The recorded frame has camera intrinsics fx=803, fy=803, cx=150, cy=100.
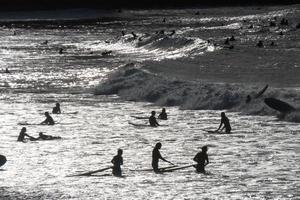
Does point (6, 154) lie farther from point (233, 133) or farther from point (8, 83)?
point (8, 83)

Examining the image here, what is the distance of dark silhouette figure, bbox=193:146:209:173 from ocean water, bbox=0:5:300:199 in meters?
0.26

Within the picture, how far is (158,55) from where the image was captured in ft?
217

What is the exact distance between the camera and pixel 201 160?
22266 millimetres

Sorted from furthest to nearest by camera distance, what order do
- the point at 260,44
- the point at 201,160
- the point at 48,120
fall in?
1. the point at 260,44
2. the point at 48,120
3. the point at 201,160

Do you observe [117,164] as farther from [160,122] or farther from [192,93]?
[192,93]

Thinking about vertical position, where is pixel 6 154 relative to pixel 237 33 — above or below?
below

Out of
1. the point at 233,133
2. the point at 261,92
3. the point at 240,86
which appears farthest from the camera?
the point at 240,86

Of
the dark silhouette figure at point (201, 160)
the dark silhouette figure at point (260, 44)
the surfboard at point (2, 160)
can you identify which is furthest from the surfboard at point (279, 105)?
the dark silhouette figure at point (260, 44)

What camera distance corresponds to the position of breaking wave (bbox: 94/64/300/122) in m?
35.3

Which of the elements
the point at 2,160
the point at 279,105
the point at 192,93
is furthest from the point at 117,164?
the point at 192,93

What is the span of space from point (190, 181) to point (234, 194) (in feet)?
6.73

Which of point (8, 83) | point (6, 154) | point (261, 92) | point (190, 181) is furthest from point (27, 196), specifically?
point (8, 83)

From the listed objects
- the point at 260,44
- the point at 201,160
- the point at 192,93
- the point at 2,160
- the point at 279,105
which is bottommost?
the point at 2,160

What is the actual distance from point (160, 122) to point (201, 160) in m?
10.4
